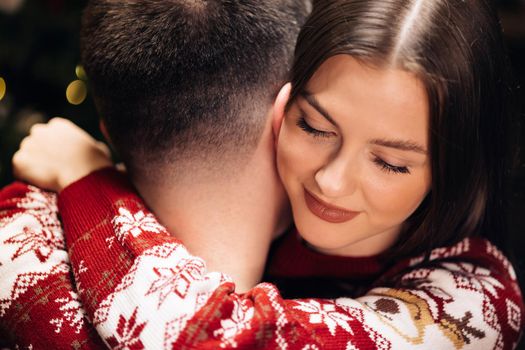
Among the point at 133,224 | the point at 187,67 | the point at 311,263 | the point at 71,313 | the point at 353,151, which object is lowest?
the point at 311,263

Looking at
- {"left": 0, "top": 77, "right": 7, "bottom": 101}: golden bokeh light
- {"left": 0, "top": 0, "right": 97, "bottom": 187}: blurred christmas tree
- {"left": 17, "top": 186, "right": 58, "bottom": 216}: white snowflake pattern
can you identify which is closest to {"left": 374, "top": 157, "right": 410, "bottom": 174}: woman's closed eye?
{"left": 17, "top": 186, "right": 58, "bottom": 216}: white snowflake pattern

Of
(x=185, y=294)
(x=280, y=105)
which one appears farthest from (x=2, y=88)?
(x=185, y=294)

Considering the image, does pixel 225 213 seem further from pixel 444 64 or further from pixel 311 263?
pixel 444 64

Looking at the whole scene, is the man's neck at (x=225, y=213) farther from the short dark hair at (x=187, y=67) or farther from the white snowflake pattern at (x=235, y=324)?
the white snowflake pattern at (x=235, y=324)

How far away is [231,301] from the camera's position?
93 centimetres

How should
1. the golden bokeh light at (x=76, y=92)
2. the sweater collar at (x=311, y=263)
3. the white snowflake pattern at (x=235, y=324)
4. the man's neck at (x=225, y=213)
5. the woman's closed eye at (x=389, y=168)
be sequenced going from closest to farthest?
1. the white snowflake pattern at (x=235, y=324)
2. the woman's closed eye at (x=389, y=168)
3. the man's neck at (x=225, y=213)
4. the sweater collar at (x=311, y=263)
5. the golden bokeh light at (x=76, y=92)

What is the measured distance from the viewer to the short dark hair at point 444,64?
3.06ft

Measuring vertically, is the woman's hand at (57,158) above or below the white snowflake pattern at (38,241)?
above

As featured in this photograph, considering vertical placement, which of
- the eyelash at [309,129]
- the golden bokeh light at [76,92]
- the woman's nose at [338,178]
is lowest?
the golden bokeh light at [76,92]

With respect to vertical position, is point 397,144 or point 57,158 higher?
point 397,144

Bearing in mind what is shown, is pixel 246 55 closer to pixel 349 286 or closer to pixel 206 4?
pixel 206 4

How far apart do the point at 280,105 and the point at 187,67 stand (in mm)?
181

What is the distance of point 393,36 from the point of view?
3.09 ft

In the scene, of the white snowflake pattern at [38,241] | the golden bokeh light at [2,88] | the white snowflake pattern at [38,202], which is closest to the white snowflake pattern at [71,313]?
the white snowflake pattern at [38,241]
